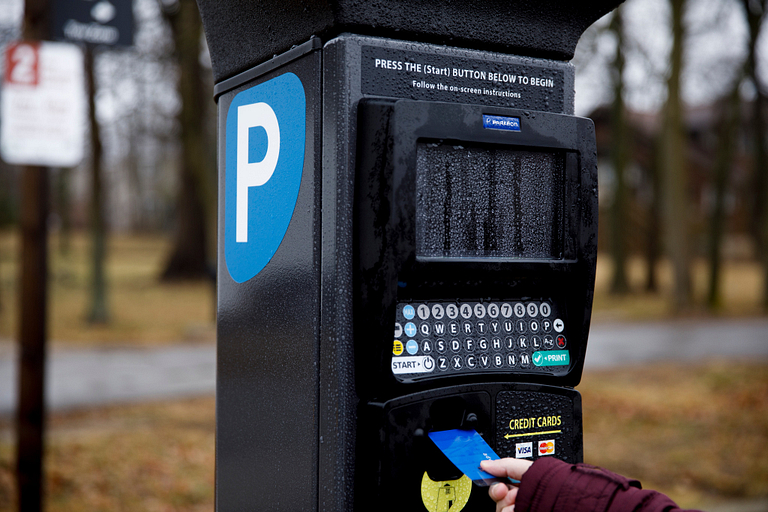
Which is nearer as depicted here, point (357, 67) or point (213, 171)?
point (357, 67)

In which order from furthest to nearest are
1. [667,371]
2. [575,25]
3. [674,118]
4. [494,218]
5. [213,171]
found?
[213,171]
[674,118]
[667,371]
[575,25]
[494,218]

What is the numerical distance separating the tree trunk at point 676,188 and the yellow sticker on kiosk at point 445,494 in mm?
11967

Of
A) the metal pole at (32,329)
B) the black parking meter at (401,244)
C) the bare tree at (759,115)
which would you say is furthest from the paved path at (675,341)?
the black parking meter at (401,244)

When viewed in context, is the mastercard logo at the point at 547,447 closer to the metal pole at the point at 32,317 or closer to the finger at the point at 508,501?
the finger at the point at 508,501

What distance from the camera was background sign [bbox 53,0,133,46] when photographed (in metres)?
3.85

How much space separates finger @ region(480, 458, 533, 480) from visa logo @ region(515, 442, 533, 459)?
20 centimetres

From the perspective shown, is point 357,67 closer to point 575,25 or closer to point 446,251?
point 446,251

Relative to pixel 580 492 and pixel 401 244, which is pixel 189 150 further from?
pixel 580 492

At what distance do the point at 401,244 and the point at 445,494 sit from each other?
0.52m

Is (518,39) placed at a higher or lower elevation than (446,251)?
higher

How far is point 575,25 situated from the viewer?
1684 millimetres

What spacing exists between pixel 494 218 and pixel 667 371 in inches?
311

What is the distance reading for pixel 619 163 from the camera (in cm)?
1752

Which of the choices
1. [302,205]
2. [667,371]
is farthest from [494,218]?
[667,371]
